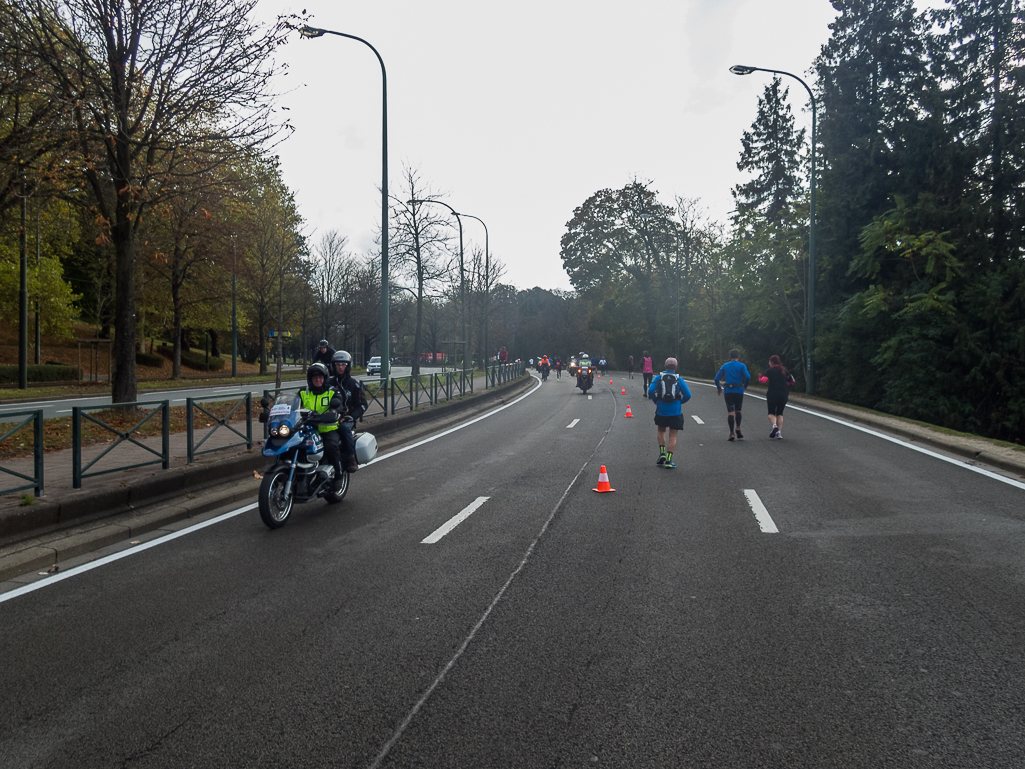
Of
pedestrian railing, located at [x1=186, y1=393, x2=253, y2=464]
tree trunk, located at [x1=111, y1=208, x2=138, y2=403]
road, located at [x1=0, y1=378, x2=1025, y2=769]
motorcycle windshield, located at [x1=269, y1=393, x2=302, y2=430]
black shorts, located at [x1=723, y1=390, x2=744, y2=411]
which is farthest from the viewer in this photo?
tree trunk, located at [x1=111, y1=208, x2=138, y2=403]

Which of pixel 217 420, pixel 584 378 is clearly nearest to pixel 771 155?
pixel 584 378

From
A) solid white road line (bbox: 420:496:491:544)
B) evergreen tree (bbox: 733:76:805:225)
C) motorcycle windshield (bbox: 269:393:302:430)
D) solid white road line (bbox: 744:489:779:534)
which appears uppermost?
evergreen tree (bbox: 733:76:805:225)

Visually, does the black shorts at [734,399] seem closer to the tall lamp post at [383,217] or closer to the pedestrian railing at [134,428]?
the tall lamp post at [383,217]

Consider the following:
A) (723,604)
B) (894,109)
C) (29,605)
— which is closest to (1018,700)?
(723,604)

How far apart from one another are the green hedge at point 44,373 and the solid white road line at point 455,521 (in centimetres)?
3049

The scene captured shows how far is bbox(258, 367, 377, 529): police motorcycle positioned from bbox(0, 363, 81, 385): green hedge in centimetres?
2950

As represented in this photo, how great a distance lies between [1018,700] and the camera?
3.66 m

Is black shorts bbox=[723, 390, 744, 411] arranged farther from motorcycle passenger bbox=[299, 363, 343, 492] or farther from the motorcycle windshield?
the motorcycle windshield

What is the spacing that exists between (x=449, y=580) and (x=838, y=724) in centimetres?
300

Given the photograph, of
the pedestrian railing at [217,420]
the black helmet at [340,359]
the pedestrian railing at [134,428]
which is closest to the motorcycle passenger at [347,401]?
the black helmet at [340,359]

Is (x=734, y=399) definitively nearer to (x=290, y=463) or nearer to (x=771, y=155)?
(x=290, y=463)

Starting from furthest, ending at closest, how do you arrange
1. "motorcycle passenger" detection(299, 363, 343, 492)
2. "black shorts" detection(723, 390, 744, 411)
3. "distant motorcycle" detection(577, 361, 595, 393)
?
"distant motorcycle" detection(577, 361, 595, 393), "black shorts" detection(723, 390, 744, 411), "motorcycle passenger" detection(299, 363, 343, 492)

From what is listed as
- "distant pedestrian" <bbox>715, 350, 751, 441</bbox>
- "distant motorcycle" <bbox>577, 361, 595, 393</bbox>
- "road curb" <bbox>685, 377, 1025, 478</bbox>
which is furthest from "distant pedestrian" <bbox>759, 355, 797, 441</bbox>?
"distant motorcycle" <bbox>577, 361, 595, 393</bbox>

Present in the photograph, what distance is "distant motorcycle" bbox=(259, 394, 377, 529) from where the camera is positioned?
7.62 m
